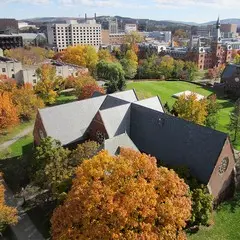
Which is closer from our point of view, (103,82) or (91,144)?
(91,144)

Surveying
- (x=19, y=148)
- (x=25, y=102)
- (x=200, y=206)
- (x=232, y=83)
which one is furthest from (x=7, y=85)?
(x=232, y=83)

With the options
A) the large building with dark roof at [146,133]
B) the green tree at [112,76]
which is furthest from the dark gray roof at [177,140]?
the green tree at [112,76]

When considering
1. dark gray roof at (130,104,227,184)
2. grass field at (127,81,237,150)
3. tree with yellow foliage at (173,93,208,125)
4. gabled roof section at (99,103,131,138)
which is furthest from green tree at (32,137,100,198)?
grass field at (127,81,237,150)

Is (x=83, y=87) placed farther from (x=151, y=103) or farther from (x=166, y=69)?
(x=166, y=69)

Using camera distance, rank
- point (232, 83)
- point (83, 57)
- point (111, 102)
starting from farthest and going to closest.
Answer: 1. point (83, 57)
2. point (232, 83)
3. point (111, 102)

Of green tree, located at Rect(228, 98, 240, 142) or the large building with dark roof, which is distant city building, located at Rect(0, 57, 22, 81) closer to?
the large building with dark roof

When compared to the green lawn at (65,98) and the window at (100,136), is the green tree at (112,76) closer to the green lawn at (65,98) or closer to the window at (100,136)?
the green lawn at (65,98)

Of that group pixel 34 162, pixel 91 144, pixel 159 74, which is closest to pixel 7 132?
pixel 34 162

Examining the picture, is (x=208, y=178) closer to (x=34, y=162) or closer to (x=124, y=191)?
(x=124, y=191)
